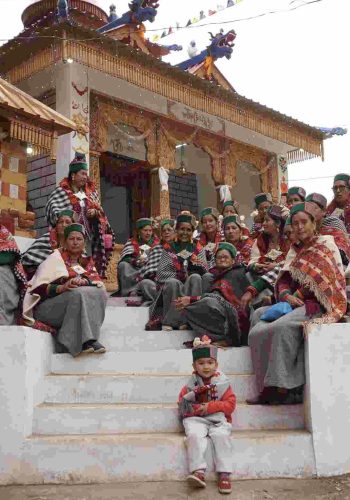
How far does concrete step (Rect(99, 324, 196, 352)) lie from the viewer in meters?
4.98

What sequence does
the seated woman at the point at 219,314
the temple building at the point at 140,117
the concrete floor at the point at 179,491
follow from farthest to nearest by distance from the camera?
1. the temple building at the point at 140,117
2. the seated woman at the point at 219,314
3. the concrete floor at the point at 179,491

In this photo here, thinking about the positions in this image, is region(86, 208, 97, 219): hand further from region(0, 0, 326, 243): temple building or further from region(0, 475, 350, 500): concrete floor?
region(0, 475, 350, 500): concrete floor

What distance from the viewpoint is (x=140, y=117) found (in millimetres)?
10781

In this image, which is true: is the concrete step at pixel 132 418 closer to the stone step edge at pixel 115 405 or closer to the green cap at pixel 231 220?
the stone step edge at pixel 115 405

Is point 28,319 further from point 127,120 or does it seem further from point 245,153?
point 245,153

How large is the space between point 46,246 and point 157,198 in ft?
17.9

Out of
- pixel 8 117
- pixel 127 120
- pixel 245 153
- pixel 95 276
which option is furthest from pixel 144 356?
pixel 245 153

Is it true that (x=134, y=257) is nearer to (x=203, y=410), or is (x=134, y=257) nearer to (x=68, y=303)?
(x=68, y=303)

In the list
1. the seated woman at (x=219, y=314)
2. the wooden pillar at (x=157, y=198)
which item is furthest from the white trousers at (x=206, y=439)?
the wooden pillar at (x=157, y=198)

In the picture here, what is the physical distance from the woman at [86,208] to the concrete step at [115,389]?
242cm

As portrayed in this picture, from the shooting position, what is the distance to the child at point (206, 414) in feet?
11.3

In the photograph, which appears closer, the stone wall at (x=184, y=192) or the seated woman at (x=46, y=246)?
the seated woman at (x=46, y=246)

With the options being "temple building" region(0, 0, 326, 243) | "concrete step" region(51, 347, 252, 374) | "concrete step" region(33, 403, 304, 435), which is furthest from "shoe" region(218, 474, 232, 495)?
"temple building" region(0, 0, 326, 243)

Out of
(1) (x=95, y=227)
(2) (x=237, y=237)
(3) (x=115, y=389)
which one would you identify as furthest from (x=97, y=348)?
(1) (x=95, y=227)
